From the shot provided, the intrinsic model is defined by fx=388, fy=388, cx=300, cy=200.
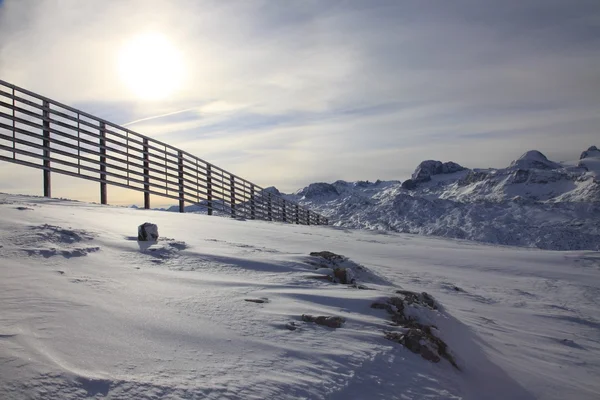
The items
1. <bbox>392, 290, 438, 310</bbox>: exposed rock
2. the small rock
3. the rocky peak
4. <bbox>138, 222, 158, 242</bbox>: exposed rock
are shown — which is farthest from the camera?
the rocky peak

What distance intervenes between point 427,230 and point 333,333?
112033mm

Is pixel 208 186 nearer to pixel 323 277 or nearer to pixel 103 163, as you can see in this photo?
pixel 103 163

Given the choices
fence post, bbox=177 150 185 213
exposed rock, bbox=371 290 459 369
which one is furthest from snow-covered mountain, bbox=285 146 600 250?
exposed rock, bbox=371 290 459 369

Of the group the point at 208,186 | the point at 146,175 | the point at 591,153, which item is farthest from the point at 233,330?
the point at 591,153

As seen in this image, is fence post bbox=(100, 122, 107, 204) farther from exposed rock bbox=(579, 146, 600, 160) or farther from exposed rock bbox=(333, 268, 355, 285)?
exposed rock bbox=(579, 146, 600, 160)

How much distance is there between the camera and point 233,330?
1.98 meters

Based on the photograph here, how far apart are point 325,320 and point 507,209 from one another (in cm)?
12778

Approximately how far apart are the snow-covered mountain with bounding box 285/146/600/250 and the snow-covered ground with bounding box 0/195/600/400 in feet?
170

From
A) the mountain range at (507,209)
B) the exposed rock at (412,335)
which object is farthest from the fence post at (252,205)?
the mountain range at (507,209)

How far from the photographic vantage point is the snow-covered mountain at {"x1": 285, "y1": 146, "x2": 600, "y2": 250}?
94.5 metres

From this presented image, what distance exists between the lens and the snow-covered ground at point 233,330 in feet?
4.86

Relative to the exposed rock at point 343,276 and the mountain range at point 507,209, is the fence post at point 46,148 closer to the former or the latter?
the exposed rock at point 343,276

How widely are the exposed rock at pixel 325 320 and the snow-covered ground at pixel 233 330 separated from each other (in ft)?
0.13

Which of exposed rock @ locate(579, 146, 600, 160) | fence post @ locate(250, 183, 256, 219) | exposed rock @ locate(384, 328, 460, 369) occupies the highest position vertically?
exposed rock @ locate(579, 146, 600, 160)
